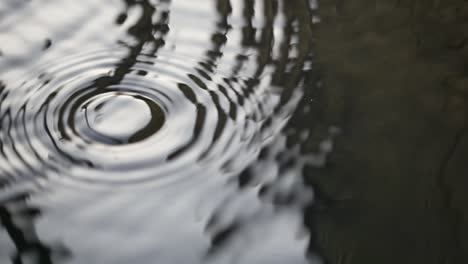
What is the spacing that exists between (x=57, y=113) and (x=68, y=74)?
5cm

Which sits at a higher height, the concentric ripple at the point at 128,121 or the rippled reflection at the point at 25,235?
the concentric ripple at the point at 128,121

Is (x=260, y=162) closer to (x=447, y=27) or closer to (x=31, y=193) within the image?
(x=31, y=193)

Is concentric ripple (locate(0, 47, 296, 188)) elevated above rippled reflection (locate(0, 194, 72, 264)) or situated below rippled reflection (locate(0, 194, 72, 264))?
above

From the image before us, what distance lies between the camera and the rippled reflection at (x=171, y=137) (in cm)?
45

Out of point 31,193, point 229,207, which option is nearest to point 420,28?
point 229,207

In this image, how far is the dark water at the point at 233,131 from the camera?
1.48 ft

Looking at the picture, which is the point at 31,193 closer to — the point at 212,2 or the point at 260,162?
the point at 260,162

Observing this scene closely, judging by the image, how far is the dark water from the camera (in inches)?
17.7

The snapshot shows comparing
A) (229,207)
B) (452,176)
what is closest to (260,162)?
(229,207)

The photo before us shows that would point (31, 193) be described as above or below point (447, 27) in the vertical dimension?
below

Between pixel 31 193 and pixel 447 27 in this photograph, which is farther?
pixel 447 27

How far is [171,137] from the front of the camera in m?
0.51

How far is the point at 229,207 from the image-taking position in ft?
1.54

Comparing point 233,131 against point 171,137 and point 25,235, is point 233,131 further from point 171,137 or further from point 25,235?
point 25,235
